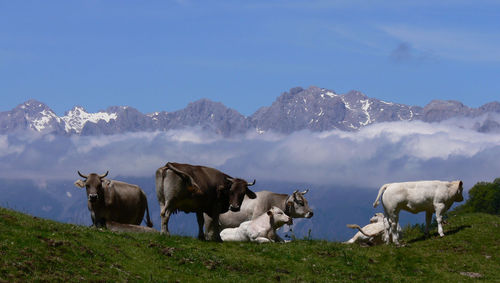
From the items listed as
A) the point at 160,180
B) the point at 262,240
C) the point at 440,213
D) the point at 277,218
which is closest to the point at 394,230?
the point at 440,213

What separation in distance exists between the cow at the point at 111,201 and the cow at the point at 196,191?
10.5ft

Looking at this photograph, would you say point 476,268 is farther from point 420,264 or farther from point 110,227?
point 110,227

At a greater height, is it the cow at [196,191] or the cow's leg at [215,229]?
the cow at [196,191]

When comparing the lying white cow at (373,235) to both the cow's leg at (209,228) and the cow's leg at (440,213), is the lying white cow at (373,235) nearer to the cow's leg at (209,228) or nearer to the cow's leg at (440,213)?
the cow's leg at (440,213)

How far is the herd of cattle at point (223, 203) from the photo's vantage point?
2894 cm

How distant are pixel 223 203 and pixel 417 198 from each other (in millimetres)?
9807

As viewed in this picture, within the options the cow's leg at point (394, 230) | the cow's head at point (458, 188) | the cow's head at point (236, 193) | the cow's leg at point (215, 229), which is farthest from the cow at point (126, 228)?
the cow's head at point (458, 188)

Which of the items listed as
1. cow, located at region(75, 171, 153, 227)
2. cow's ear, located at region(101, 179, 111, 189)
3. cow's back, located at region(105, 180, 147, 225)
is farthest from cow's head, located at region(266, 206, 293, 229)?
cow's ear, located at region(101, 179, 111, 189)

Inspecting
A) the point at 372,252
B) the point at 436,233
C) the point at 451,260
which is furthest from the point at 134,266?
the point at 436,233

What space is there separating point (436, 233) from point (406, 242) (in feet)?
6.55

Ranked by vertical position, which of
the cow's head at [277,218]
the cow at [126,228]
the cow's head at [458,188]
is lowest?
the cow at [126,228]

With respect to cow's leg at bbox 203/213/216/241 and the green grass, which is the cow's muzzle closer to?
the green grass

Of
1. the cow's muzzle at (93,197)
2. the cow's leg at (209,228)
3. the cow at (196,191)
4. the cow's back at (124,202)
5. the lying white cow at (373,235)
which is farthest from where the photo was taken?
the lying white cow at (373,235)

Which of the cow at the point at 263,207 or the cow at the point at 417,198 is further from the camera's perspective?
the cow at the point at 263,207
